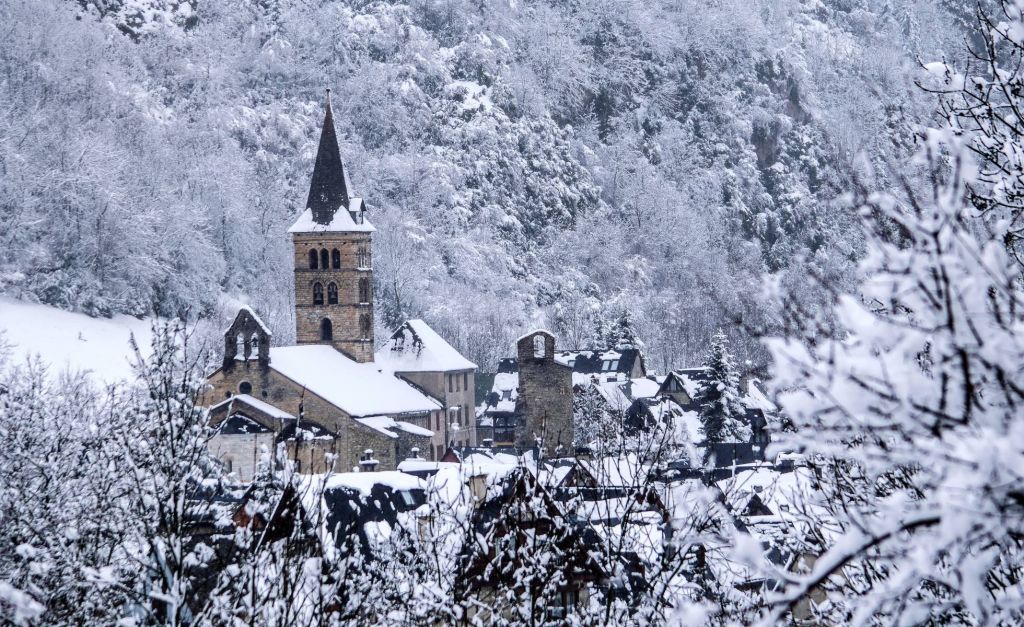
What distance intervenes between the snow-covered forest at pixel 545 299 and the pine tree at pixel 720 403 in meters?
0.17

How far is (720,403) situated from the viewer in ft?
162

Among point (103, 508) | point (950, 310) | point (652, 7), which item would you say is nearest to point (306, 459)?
point (103, 508)

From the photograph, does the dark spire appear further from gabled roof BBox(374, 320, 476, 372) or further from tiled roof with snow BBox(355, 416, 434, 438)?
tiled roof with snow BBox(355, 416, 434, 438)

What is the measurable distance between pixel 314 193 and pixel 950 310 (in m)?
59.9

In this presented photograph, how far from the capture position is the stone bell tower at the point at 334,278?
60594 mm

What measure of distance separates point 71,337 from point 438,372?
50.1 feet

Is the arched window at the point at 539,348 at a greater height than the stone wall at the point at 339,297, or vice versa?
the stone wall at the point at 339,297

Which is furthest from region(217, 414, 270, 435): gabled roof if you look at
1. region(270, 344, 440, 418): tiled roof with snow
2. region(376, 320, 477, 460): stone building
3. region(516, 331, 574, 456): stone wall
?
region(516, 331, 574, 456): stone wall

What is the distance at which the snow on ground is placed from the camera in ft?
169

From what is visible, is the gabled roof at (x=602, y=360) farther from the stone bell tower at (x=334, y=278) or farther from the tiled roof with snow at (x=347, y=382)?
the stone bell tower at (x=334, y=278)

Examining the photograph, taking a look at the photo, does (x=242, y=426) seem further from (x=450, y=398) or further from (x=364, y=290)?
(x=450, y=398)

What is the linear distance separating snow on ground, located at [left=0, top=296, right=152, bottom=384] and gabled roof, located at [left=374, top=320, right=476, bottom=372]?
34.2 ft

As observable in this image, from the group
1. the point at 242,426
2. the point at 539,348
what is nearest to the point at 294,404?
the point at 242,426

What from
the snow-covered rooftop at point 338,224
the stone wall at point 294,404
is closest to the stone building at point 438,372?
the snow-covered rooftop at point 338,224
